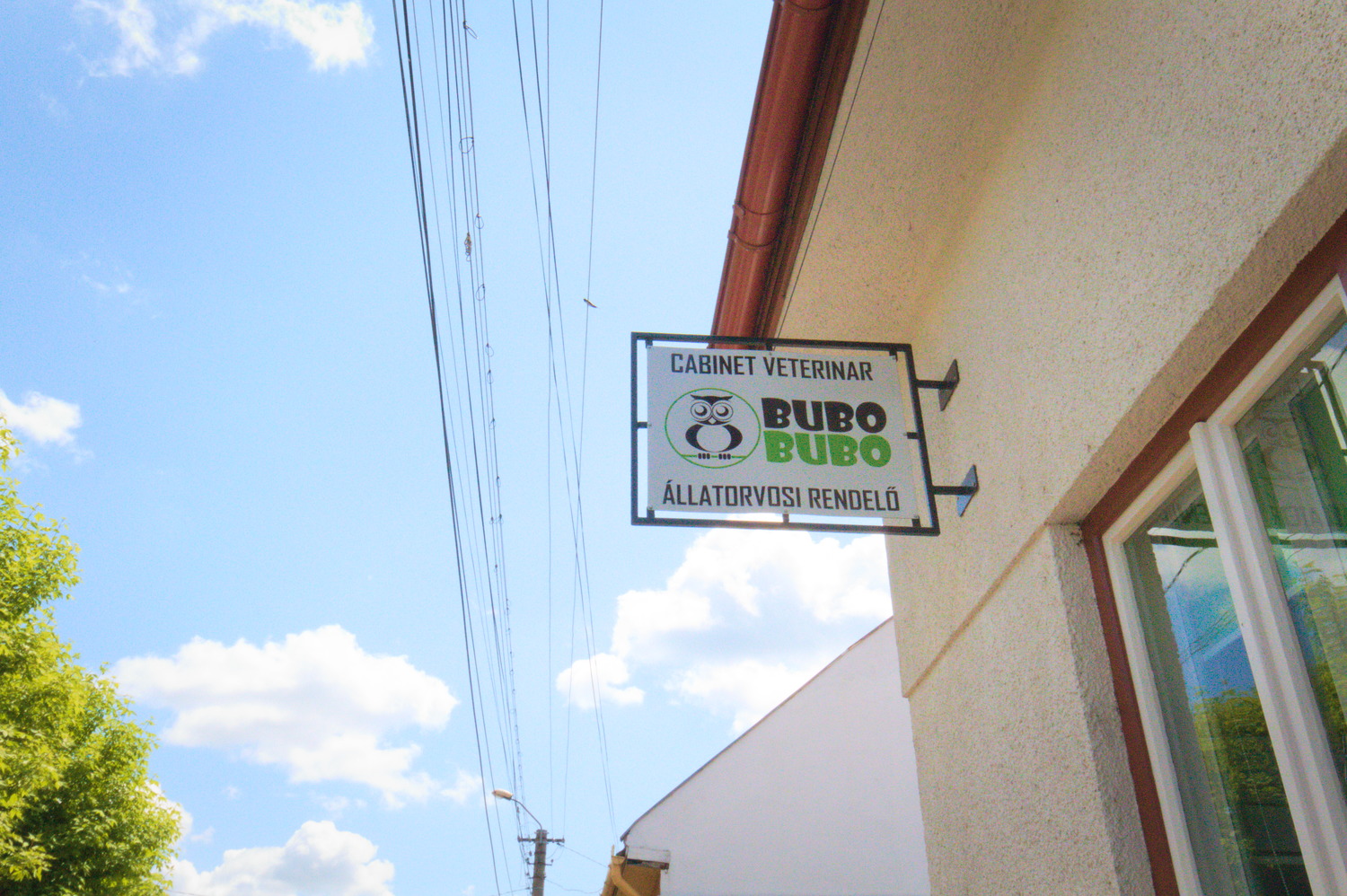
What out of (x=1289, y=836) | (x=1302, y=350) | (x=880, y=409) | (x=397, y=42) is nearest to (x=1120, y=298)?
(x=1302, y=350)

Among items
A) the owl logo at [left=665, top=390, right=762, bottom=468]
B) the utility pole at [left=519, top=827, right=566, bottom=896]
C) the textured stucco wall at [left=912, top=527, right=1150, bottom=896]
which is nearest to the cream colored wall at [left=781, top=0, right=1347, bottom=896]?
the textured stucco wall at [left=912, top=527, right=1150, bottom=896]

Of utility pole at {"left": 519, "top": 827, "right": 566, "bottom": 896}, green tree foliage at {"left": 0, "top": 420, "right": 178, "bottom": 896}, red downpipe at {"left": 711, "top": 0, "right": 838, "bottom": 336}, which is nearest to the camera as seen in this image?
red downpipe at {"left": 711, "top": 0, "right": 838, "bottom": 336}

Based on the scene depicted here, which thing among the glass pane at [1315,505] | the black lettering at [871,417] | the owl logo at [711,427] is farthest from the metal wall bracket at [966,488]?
the glass pane at [1315,505]

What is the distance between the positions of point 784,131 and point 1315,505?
2550mm

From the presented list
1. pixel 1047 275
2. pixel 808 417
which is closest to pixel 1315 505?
pixel 1047 275

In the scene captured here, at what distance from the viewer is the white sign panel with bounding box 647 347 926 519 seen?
133 inches

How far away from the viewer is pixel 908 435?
11.8 ft

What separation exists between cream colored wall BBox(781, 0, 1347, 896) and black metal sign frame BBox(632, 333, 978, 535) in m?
0.11

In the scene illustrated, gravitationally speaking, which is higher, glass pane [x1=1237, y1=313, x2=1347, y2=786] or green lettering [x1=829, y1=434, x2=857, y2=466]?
green lettering [x1=829, y1=434, x2=857, y2=466]

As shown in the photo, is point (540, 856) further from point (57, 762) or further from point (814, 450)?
point (814, 450)

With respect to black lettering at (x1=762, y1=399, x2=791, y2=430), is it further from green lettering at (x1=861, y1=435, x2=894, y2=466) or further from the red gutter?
the red gutter

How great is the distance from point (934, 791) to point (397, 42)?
13.8 ft

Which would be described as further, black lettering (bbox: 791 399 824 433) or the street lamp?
the street lamp

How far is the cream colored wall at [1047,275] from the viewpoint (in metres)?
2.13
